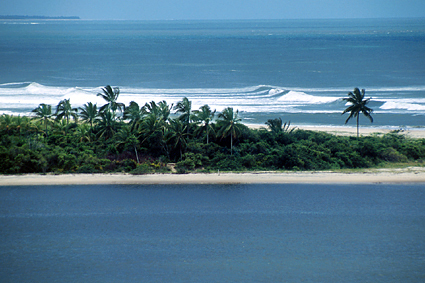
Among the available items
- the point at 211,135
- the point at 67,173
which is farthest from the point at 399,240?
the point at 67,173

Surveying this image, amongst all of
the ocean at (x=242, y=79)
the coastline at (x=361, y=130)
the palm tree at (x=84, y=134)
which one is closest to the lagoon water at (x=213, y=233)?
the palm tree at (x=84, y=134)

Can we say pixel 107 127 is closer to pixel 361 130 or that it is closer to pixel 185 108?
pixel 185 108

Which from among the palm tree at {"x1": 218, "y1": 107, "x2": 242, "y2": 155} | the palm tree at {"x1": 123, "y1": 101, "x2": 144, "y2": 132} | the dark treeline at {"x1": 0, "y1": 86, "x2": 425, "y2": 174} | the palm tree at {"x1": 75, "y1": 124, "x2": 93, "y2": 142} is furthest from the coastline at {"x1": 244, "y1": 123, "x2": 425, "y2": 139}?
the palm tree at {"x1": 75, "y1": 124, "x2": 93, "y2": 142}

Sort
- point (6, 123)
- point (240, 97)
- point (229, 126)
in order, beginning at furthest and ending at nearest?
point (240, 97) → point (6, 123) → point (229, 126)

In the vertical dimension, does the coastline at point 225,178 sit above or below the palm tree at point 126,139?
below

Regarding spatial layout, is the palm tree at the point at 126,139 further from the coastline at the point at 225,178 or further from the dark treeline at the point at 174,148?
the coastline at the point at 225,178

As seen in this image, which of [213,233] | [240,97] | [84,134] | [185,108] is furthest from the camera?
[240,97]

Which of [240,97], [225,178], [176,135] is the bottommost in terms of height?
[225,178]

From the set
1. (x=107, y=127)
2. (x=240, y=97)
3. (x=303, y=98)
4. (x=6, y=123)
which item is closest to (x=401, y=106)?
(x=303, y=98)
